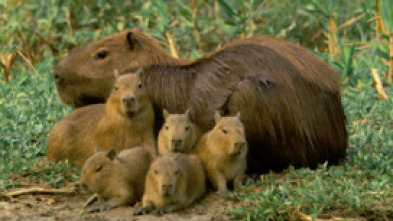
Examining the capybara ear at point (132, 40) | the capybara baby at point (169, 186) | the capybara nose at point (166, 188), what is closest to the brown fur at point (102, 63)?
the capybara ear at point (132, 40)

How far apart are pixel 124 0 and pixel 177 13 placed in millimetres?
731

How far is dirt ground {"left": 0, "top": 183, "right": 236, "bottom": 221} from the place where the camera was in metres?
4.54

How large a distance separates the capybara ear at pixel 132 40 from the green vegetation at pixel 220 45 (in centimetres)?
107

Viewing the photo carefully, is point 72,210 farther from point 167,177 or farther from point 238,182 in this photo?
point 238,182

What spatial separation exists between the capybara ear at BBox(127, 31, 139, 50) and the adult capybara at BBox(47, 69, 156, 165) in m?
0.44

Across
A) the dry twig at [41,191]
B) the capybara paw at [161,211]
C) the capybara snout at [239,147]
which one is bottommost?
the capybara paw at [161,211]

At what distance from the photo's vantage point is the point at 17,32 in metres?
9.05

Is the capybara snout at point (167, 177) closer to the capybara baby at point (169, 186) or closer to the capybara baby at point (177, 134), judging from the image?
the capybara baby at point (169, 186)

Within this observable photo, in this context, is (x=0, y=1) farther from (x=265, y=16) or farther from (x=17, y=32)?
(x=265, y=16)

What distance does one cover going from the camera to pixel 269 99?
17.1 feet

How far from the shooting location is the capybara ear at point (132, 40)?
5.79m

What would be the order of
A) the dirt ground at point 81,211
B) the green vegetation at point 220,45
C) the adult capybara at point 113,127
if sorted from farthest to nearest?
the adult capybara at point 113,127
the green vegetation at point 220,45
the dirt ground at point 81,211

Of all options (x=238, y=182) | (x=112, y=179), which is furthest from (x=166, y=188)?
(x=238, y=182)

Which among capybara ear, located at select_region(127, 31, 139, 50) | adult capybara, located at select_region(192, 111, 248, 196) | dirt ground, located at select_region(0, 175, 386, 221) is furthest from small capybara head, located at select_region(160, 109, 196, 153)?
capybara ear, located at select_region(127, 31, 139, 50)
